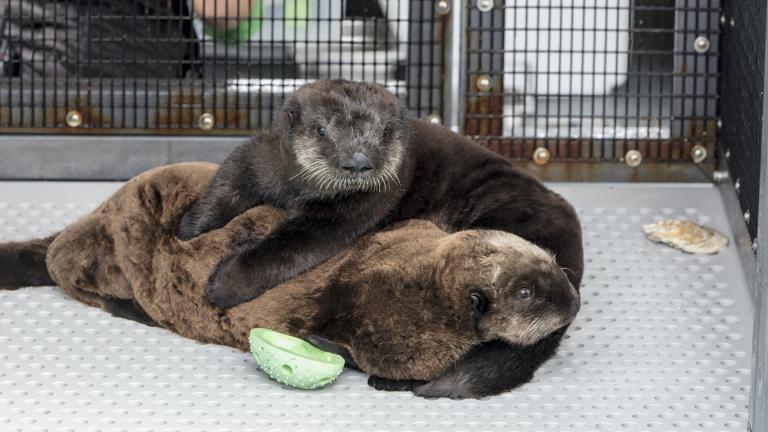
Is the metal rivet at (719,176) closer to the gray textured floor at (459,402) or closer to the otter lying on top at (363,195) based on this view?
the gray textured floor at (459,402)

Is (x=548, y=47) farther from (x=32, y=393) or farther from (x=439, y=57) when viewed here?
(x=32, y=393)

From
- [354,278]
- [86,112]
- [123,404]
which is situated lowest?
[123,404]

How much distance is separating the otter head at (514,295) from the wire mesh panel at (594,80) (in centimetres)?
157

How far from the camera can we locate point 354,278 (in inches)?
155

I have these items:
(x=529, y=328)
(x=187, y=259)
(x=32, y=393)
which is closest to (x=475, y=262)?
(x=529, y=328)

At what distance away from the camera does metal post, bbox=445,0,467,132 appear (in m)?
5.22


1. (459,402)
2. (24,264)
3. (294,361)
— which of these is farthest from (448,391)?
(24,264)

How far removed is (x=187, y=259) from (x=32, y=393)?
68 cm

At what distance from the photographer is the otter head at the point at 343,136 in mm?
4070

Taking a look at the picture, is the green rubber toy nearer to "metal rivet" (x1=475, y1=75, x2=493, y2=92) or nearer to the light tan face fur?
the light tan face fur

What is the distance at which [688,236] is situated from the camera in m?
4.92

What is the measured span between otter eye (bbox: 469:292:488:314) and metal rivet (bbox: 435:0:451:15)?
72.7 inches

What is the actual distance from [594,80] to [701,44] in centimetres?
45

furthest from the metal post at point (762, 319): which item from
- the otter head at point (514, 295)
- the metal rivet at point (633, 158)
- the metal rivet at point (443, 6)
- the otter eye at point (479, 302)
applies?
the metal rivet at point (443, 6)
